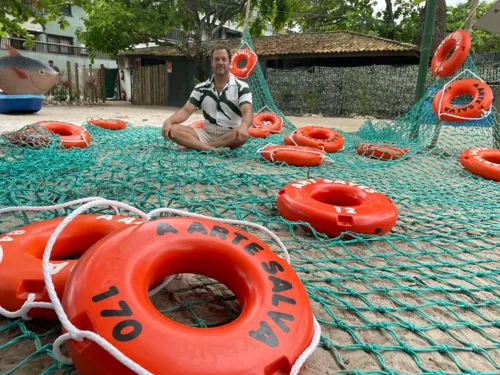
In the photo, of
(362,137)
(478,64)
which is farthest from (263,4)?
(362,137)

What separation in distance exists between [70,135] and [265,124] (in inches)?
108

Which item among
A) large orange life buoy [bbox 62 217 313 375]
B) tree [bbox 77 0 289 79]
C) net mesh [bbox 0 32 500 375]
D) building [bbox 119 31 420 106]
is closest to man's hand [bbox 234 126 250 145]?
net mesh [bbox 0 32 500 375]

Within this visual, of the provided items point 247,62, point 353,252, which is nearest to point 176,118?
point 353,252

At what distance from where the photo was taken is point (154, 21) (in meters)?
11.0

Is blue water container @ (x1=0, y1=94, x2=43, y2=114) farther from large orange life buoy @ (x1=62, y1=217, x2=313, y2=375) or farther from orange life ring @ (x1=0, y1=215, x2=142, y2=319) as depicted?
large orange life buoy @ (x1=62, y1=217, x2=313, y2=375)

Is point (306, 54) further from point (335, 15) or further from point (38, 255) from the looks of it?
point (38, 255)

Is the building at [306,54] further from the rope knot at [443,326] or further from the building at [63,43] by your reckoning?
the rope knot at [443,326]

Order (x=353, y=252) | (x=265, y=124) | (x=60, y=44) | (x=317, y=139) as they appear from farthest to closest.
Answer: (x=60, y=44), (x=265, y=124), (x=317, y=139), (x=353, y=252)

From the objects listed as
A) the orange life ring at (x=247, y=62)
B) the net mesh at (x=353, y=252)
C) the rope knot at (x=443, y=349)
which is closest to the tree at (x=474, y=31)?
the orange life ring at (x=247, y=62)

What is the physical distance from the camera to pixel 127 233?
0.91 metres

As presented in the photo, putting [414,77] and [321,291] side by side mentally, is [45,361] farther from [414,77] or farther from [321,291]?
[414,77]

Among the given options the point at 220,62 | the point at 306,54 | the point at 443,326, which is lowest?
the point at 443,326

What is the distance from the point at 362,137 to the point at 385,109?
5489mm

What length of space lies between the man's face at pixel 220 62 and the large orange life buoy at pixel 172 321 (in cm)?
232
